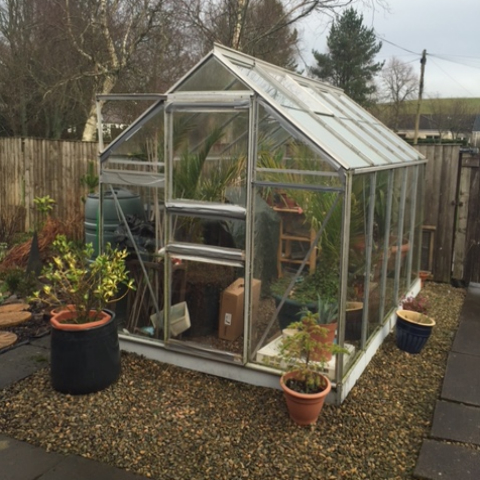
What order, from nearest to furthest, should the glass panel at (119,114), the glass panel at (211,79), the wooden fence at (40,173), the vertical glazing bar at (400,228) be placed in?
the glass panel at (211,79) < the vertical glazing bar at (400,228) < the wooden fence at (40,173) < the glass panel at (119,114)

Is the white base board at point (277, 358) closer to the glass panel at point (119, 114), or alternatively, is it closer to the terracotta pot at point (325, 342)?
the terracotta pot at point (325, 342)

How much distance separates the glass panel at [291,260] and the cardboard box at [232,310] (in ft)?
0.58

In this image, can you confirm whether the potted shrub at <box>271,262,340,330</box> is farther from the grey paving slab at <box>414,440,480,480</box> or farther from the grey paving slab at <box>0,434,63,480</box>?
the grey paving slab at <box>0,434,63,480</box>

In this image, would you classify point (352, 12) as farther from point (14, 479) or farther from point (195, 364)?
point (14, 479)

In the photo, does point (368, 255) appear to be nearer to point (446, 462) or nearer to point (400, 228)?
point (400, 228)

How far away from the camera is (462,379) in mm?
4422

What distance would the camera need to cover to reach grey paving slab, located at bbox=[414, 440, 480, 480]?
307cm

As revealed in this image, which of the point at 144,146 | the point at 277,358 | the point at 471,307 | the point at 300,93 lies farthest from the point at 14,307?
the point at 471,307

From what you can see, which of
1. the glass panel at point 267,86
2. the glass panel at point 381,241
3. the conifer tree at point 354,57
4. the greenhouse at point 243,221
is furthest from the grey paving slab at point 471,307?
the conifer tree at point 354,57

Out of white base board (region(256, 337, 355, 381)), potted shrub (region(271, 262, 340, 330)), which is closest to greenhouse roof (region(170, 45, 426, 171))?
potted shrub (region(271, 262, 340, 330))

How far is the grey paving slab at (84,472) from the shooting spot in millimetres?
2979

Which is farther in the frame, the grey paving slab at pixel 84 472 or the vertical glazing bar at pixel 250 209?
the vertical glazing bar at pixel 250 209

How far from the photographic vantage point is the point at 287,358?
3.69 metres

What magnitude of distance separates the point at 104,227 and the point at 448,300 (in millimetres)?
4672
